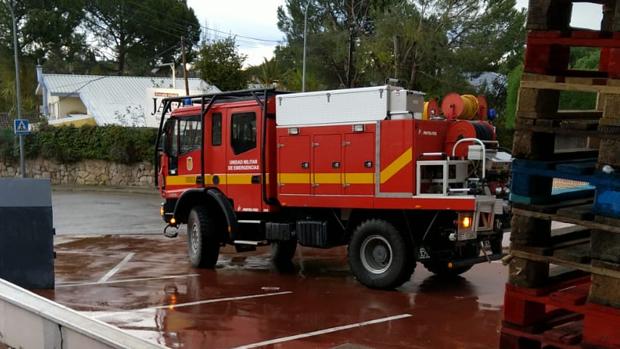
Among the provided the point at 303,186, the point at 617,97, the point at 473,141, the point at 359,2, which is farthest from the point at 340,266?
the point at 359,2

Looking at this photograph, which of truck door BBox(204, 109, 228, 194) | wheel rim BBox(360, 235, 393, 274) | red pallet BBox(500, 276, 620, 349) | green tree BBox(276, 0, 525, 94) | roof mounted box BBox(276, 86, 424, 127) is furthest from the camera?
green tree BBox(276, 0, 525, 94)

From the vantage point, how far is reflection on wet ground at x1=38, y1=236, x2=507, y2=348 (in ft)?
22.5

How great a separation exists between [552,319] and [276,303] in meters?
5.10

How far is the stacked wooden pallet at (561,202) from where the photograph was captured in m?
3.23

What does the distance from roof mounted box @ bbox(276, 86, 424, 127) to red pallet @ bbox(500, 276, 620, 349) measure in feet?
16.6

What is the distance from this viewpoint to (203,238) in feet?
36.7

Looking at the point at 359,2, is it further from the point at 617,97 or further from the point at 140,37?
the point at 617,97

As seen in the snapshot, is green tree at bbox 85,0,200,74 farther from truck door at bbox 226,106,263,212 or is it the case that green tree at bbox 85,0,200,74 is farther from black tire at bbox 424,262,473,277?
black tire at bbox 424,262,473,277

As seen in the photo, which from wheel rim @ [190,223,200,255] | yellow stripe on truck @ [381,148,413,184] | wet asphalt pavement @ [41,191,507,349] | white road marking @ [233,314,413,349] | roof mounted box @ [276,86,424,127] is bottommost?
wet asphalt pavement @ [41,191,507,349]

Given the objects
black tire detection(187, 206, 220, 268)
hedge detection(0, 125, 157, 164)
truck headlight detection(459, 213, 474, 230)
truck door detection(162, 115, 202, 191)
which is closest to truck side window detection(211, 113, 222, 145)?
truck door detection(162, 115, 202, 191)

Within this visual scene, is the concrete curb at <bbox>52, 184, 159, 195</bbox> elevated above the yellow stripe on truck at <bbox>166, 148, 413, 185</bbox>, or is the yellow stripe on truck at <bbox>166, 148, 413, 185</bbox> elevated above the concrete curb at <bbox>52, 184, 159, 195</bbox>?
the yellow stripe on truck at <bbox>166, 148, 413, 185</bbox>

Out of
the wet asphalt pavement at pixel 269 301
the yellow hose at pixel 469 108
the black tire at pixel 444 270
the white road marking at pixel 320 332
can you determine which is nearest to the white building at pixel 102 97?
the wet asphalt pavement at pixel 269 301

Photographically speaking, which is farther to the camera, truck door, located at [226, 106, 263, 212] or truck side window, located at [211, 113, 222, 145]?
truck side window, located at [211, 113, 222, 145]

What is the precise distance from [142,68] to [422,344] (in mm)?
56345
